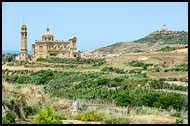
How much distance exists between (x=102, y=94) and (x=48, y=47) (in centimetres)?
3392

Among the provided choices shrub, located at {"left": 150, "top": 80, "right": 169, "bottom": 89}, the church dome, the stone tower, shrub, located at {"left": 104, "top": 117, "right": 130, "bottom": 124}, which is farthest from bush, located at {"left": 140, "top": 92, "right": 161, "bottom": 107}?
the church dome

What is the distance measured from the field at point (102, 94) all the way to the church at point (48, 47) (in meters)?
4.68

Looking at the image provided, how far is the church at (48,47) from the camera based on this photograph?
171 ft

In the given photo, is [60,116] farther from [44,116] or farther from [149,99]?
[149,99]

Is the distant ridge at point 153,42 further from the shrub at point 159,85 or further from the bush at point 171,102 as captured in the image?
the bush at point 171,102

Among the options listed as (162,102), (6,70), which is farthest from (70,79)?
(162,102)

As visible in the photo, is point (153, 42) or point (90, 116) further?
point (153, 42)

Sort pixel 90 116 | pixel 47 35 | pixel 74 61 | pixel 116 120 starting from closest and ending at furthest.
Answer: pixel 116 120
pixel 90 116
pixel 74 61
pixel 47 35

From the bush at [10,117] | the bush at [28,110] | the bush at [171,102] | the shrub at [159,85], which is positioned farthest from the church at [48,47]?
the bush at [10,117]

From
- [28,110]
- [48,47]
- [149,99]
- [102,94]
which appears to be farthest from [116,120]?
[48,47]

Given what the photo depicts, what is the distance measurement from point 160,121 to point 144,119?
464 mm

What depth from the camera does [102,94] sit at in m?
20.5

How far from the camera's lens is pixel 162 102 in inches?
613

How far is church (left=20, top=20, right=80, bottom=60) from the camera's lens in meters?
52.1
